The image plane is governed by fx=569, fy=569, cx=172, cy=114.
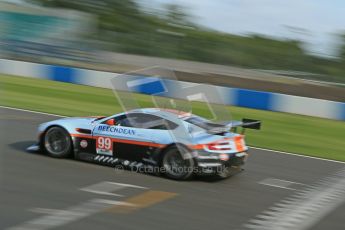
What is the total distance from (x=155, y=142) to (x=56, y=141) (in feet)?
6.50

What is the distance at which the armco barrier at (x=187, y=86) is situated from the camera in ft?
60.7

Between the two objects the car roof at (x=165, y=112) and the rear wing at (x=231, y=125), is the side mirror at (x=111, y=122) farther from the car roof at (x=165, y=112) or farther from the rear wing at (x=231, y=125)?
the rear wing at (x=231, y=125)

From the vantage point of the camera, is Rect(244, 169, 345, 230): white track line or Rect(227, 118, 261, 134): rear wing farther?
Rect(227, 118, 261, 134): rear wing

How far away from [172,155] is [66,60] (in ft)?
62.5

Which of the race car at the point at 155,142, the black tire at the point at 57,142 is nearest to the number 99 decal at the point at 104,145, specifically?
the race car at the point at 155,142

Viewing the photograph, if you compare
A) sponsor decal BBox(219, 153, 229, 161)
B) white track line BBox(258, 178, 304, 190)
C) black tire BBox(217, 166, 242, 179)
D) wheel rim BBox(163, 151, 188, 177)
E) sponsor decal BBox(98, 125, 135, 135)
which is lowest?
white track line BBox(258, 178, 304, 190)

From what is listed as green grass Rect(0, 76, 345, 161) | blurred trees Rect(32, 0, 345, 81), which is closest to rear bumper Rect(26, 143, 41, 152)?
green grass Rect(0, 76, 345, 161)

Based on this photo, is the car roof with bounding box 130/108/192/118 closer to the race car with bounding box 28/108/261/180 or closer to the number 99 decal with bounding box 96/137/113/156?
the race car with bounding box 28/108/261/180

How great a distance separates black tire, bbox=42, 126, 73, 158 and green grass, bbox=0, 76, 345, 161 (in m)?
5.44

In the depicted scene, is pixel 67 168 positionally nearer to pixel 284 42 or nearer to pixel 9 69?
pixel 9 69

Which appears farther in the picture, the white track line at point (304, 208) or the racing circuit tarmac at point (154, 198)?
the white track line at point (304, 208)

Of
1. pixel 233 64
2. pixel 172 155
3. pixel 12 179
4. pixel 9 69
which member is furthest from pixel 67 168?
pixel 233 64

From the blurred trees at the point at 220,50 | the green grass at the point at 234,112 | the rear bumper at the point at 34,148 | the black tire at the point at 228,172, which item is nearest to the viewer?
the black tire at the point at 228,172

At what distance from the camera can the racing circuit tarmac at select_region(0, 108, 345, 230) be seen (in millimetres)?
6891
